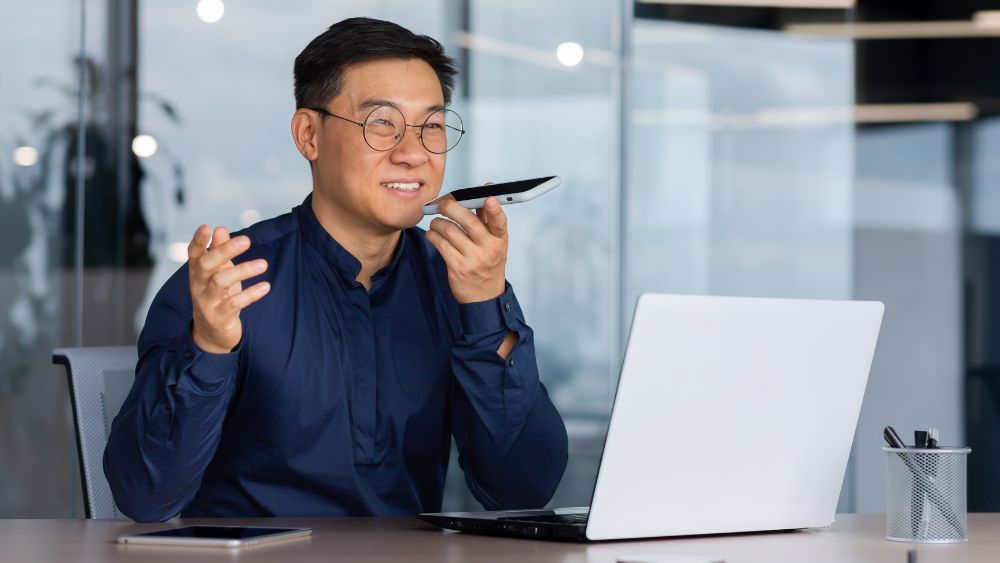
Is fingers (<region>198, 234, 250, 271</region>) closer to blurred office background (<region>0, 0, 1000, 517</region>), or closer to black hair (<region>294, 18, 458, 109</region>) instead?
black hair (<region>294, 18, 458, 109</region>)

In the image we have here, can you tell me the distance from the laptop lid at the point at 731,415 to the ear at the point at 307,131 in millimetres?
952

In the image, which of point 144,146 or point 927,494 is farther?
point 144,146

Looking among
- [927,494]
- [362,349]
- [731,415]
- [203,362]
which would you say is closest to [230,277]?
[203,362]

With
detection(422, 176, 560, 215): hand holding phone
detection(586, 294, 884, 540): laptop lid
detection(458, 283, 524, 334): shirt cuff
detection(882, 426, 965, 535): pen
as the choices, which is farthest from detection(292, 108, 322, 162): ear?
detection(882, 426, 965, 535): pen

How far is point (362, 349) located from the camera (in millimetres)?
1936

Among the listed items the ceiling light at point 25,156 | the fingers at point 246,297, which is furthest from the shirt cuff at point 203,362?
the ceiling light at point 25,156

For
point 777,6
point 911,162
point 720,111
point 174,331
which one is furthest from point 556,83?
point 174,331

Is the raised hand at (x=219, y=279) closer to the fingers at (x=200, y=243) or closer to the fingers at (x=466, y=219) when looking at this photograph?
the fingers at (x=200, y=243)

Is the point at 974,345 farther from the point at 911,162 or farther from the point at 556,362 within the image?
the point at 556,362

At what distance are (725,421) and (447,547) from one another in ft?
1.17

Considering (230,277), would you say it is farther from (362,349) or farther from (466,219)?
(362,349)

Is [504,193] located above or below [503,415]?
above

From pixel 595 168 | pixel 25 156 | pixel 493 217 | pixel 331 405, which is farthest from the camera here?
pixel 595 168

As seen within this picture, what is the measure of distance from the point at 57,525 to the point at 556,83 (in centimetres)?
297
